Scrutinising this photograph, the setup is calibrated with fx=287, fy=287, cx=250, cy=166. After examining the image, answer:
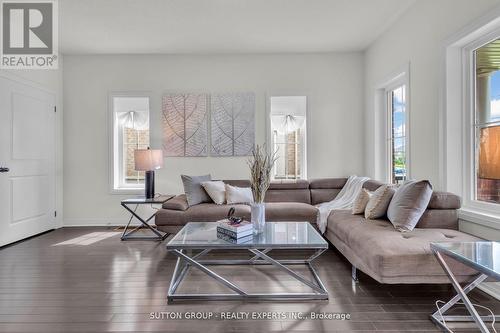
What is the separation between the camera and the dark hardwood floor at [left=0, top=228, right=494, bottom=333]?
6.19ft

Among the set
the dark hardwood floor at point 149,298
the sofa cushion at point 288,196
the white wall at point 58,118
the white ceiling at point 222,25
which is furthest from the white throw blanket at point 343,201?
the white wall at point 58,118

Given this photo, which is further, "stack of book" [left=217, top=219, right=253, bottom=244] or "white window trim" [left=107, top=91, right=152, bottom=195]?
"white window trim" [left=107, top=91, right=152, bottom=195]

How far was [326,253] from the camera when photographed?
334cm

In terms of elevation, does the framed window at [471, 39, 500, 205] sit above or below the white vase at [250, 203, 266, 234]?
above

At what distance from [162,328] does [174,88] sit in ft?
12.2

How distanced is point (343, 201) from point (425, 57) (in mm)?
1899

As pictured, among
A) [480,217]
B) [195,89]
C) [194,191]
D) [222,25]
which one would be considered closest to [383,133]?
[480,217]

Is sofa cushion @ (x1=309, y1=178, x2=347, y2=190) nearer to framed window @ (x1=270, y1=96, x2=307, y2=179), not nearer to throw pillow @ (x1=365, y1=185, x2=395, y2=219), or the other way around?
framed window @ (x1=270, y1=96, x2=307, y2=179)

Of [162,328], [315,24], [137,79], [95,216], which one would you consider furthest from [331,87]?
[95,216]

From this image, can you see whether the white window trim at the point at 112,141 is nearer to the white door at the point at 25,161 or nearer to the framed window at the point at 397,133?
the white door at the point at 25,161

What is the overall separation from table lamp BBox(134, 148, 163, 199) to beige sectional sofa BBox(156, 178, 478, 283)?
572mm

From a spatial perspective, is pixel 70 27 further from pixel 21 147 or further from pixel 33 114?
pixel 21 147
